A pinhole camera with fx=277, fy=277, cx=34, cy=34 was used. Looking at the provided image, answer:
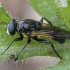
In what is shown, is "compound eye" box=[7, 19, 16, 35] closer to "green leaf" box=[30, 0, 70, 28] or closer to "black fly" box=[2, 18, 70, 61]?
"black fly" box=[2, 18, 70, 61]

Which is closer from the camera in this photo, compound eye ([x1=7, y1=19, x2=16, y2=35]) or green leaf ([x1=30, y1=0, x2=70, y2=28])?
green leaf ([x1=30, y1=0, x2=70, y2=28])

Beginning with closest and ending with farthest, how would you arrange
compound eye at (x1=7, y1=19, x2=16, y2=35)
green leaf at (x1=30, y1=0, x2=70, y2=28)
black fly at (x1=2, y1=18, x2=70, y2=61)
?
green leaf at (x1=30, y1=0, x2=70, y2=28) < black fly at (x1=2, y1=18, x2=70, y2=61) < compound eye at (x1=7, y1=19, x2=16, y2=35)

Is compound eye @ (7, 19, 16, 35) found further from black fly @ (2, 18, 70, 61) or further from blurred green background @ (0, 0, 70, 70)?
blurred green background @ (0, 0, 70, 70)

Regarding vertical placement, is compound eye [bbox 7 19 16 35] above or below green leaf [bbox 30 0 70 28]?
below

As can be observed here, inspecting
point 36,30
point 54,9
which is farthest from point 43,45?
point 54,9

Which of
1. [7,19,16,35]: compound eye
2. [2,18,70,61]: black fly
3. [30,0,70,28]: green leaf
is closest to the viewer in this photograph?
[30,0,70,28]: green leaf

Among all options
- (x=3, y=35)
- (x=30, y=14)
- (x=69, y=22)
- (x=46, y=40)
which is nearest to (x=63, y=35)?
(x=46, y=40)

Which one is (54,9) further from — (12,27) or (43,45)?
(12,27)

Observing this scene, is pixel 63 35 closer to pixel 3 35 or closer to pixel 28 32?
pixel 28 32

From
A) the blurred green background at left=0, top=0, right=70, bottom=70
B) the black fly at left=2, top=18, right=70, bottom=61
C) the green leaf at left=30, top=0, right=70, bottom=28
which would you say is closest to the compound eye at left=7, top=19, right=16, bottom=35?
the black fly at left=2, top=18, right=70, bottom=61

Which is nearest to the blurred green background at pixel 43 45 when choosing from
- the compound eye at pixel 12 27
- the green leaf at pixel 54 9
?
the green leaf at pixel 54 9

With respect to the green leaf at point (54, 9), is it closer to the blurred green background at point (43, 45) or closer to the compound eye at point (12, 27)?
the blurred green background at point (43, 45)
